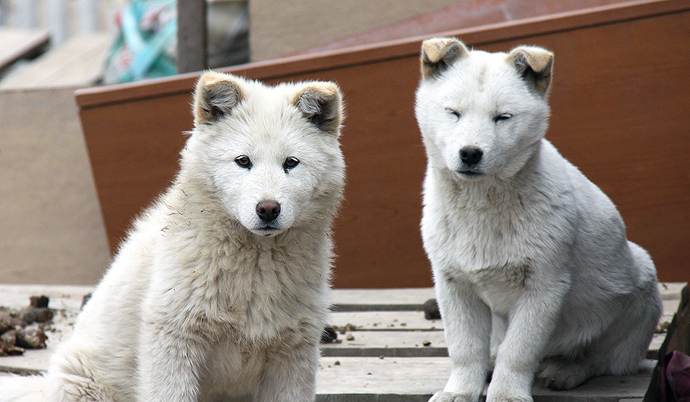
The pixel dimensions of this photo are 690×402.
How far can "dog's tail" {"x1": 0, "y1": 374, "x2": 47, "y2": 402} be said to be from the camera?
2.68m

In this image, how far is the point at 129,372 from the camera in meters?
2.54

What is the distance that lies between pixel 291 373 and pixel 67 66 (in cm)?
696

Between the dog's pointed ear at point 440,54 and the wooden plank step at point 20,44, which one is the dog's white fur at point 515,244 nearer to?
the dog's pointed ear at point 440,54

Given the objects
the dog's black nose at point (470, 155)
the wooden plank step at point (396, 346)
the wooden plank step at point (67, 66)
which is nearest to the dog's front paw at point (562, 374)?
the wooden plank step at point (396, 346)

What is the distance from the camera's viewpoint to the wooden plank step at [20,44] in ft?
28.3

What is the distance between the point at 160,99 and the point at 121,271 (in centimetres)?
257

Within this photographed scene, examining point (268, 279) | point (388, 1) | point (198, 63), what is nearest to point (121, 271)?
point (268, 279)

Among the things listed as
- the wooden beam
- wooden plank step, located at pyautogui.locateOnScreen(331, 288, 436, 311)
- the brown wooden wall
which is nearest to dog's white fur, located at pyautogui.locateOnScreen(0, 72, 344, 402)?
wooden plank step, located at pyautogui.locateOnScreen(331, 288, 436, 311)

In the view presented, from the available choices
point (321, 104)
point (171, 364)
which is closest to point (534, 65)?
point (321, 104)

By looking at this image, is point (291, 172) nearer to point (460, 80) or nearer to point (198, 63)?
point (460, 80)

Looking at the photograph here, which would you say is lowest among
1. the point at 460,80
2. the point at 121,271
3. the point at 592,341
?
the point at 592,341

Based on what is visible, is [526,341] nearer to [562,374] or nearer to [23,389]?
[562,374]

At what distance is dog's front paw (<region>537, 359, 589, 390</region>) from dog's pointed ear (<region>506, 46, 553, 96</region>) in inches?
44.0

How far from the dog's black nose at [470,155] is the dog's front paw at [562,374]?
3.07ft
